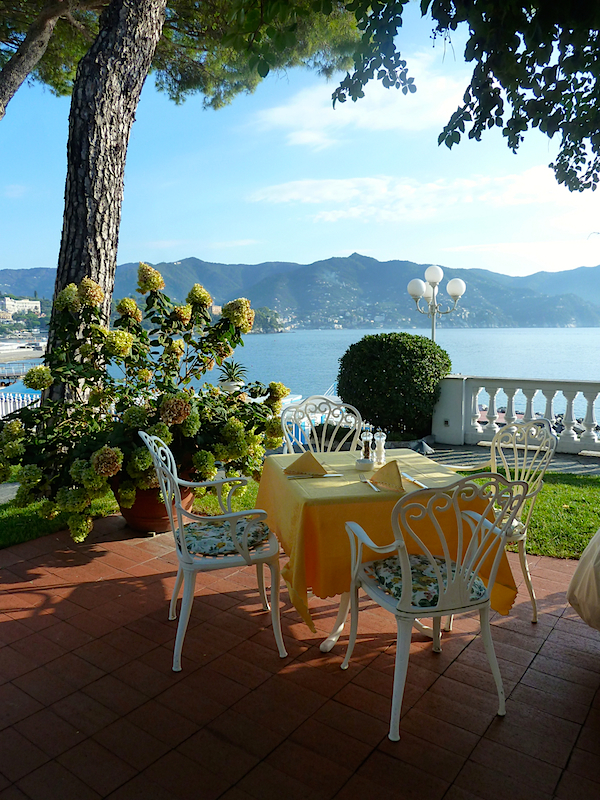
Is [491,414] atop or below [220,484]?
below

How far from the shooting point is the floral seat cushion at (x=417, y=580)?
1977 mm

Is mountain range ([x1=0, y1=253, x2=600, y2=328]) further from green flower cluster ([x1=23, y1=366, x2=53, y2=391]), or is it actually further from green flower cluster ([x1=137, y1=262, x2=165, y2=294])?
green flower cluster ([x1=23, y1=366, x2=53, y2=391])

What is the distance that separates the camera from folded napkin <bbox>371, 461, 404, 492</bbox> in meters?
2.44

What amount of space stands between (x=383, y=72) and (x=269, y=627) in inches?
98.5

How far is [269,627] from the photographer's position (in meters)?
2.68

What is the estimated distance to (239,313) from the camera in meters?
3.94

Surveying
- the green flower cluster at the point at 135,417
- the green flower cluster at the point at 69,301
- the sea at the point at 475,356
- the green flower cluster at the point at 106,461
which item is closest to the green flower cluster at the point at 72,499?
the green flower cluster at the point at 106,461

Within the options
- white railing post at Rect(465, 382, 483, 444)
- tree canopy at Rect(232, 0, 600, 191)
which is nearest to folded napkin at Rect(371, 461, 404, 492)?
tree canopy at Rect(232, 0, 600, 191)

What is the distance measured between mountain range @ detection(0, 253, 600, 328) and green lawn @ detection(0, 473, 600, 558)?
122ft

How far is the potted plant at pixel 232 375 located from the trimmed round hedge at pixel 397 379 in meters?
3.49

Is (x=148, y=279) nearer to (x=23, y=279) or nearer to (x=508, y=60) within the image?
(x=508, y=60)

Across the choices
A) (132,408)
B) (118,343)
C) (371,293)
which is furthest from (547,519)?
(371,293)

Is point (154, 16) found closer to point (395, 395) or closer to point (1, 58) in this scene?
point (1, 58)

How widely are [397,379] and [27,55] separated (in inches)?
214
